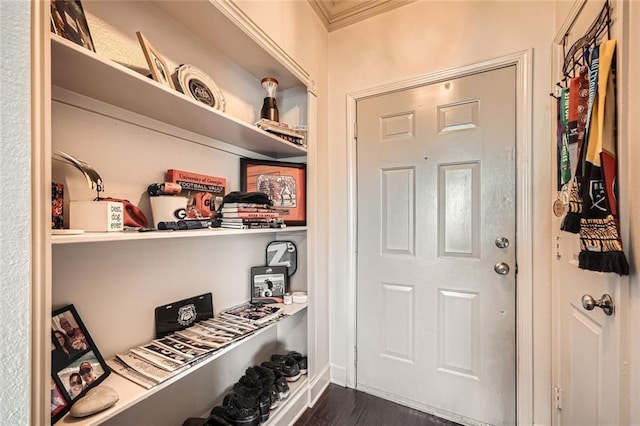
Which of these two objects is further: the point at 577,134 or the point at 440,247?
the point at 440,247

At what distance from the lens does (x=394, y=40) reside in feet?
5.61

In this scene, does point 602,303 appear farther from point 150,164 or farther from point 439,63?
point 150,164

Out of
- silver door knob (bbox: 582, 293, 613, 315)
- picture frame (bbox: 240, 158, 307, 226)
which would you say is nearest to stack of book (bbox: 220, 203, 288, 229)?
picture frame (bbox: 240, 158, 307, 226)

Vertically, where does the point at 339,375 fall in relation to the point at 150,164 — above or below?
below

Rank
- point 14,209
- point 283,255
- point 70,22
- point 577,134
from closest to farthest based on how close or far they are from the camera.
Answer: point 14,209 → point 70,22 → point 577,134 → point 283,255

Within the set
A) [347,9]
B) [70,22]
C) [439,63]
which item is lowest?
[70,22]

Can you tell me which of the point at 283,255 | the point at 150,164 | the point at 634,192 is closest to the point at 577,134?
the point at 634,192

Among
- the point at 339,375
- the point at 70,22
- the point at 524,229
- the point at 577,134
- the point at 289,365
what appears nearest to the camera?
the point at 70,22

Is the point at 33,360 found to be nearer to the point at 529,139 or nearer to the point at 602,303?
the point at 602,303

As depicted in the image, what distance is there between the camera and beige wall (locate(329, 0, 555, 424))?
1.34 metres

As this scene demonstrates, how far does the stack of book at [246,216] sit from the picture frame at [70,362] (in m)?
0.58

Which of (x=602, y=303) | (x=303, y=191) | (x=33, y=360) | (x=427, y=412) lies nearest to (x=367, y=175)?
(x=303, y=191)

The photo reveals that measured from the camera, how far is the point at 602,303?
88 cm

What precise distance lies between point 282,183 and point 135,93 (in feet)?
2.79
